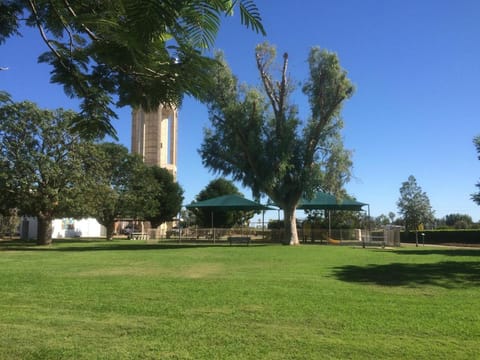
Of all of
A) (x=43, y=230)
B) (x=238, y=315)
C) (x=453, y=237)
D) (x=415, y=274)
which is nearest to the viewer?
(x=238, y=315)

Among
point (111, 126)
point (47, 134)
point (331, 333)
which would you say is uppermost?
point (47, 134)

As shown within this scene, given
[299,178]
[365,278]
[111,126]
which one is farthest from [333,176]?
[111,126]

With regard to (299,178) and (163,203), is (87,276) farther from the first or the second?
(163,203)

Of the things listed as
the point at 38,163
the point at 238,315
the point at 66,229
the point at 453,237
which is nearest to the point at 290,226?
the point at 38,163

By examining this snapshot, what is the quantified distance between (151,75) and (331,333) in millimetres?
4789

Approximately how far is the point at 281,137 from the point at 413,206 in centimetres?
3901

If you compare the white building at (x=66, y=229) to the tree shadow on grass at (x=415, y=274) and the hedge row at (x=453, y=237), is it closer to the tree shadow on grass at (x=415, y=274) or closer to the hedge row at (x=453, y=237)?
the hedge row at (x=453, y=237)

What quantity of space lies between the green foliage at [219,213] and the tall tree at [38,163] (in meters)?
30.4

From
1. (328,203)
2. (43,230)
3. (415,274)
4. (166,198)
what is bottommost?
(415,274)

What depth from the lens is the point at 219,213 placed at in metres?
62.6

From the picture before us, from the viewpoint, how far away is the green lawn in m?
5.59

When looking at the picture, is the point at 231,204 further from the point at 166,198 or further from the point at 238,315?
the point at 238,315

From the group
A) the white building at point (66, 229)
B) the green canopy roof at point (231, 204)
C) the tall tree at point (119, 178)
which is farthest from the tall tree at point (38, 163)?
the white building at point (66, 229)

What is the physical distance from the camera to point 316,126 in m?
30.7
